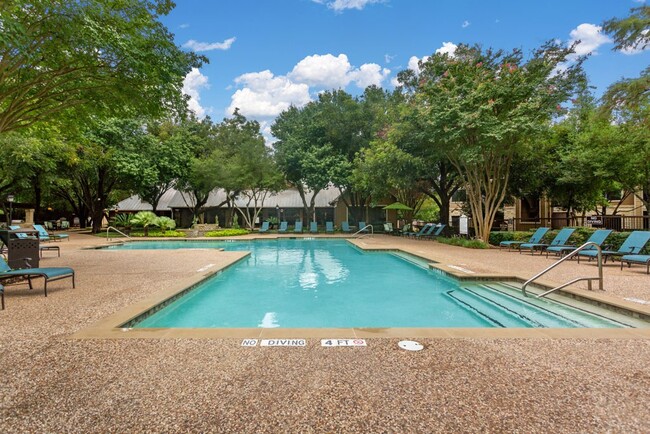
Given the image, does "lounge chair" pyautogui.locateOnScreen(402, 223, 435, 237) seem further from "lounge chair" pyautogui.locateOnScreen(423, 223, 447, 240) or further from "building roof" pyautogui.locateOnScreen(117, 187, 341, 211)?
"building roof" pyautogui.locateOnScreen(117, 187, 341, 211)

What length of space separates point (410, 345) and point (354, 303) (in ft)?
12.3

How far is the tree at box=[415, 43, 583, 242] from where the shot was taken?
43.8 feet

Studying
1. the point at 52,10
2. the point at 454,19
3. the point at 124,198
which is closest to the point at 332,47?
the point at 454,19

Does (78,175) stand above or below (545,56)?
below

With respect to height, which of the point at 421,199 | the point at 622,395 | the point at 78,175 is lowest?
the point at 622,395

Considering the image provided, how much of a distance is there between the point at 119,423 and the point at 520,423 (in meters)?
2.73

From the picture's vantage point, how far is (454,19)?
613 inches

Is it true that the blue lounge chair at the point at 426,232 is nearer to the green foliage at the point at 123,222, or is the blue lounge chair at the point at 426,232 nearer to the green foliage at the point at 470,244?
the green foliage at the point at 470,244

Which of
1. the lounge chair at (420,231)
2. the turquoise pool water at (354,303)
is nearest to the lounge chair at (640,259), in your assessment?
the turquoise pool water at (354,303)

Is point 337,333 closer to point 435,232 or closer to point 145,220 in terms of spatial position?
point 435,232

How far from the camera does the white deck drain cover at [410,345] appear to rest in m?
3.86

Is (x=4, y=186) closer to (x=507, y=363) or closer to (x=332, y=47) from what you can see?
(x=332, y=47)

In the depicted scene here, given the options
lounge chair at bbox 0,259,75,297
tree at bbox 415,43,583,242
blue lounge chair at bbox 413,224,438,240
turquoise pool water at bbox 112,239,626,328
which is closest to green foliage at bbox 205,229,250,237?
blue lounge chair at bbox 413,224,438,240

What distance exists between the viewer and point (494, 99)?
45.3 feet
